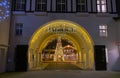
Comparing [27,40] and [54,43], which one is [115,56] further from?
[54,43]

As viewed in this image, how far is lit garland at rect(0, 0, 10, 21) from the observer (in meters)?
15.9

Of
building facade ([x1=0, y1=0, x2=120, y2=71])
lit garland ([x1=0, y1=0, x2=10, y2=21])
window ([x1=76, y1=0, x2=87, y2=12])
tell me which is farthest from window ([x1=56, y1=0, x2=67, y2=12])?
lit garland ([x1=0, y1=0, x2=10, y2=21])

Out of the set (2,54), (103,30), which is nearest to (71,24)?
(103,30)

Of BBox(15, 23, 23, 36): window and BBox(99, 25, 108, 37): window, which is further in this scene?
BBox(99, 25, 108, 37): window

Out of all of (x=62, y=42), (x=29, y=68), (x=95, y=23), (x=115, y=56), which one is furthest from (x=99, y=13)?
(x=62, y=42)

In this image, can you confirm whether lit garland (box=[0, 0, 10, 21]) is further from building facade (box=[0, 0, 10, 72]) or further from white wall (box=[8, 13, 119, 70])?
white wall (box=[8, 13, 119, 70])

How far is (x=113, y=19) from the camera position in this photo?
18891 millimetres

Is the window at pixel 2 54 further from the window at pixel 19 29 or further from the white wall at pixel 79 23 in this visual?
the window at pixel 19 29

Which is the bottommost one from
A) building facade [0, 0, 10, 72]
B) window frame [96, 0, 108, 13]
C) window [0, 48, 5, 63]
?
window [0, 48, 5, 63]

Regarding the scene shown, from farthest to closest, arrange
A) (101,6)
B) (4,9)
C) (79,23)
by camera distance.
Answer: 1. (101,6)
2. (79,23)
3. (4,9)

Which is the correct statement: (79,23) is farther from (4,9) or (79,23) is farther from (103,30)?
(4,9)

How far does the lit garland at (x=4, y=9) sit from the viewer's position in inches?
627

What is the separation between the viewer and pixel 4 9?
16.8m

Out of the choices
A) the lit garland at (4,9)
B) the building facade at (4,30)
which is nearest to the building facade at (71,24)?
the building facade at (4,30)
